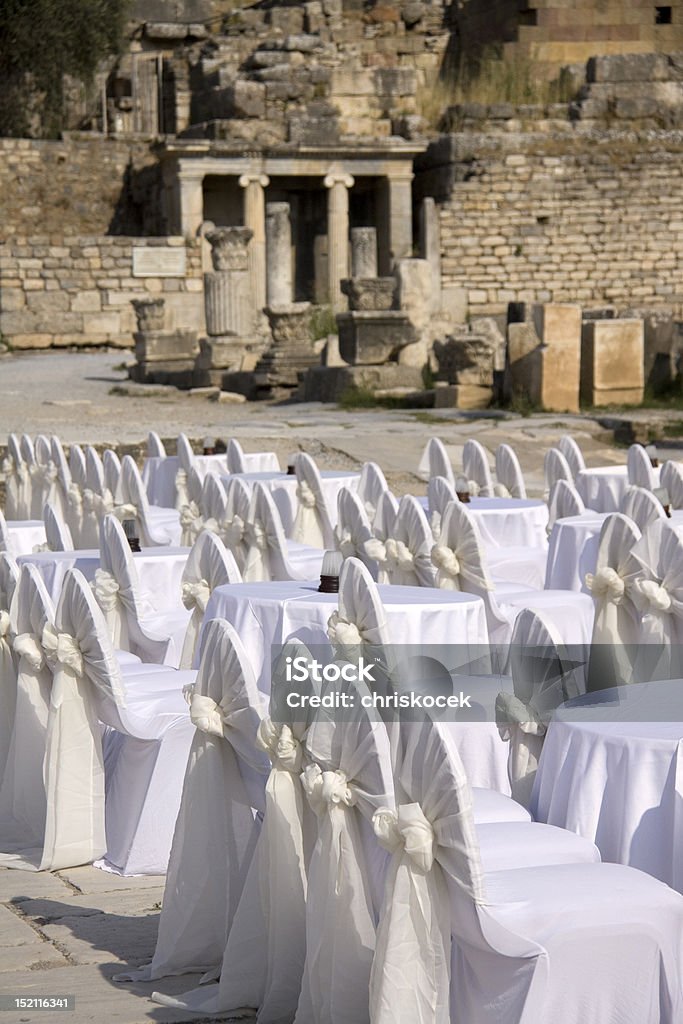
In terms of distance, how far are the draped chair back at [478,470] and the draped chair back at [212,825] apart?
5.05m

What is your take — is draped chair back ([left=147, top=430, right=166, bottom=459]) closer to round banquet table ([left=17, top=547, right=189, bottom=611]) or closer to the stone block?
round banquet table ([left=17, top=547, right=189, bottom=611])

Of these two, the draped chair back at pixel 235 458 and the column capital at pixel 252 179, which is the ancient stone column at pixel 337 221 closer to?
the column capital at pixel 252 179

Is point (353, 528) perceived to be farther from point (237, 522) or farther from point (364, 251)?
point (364, 251)

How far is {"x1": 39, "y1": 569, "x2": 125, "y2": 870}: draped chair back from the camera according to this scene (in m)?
4.78

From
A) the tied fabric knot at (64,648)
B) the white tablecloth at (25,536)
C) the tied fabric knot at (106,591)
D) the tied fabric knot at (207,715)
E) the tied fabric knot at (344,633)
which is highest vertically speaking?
the tied fabric knot at (344,633)

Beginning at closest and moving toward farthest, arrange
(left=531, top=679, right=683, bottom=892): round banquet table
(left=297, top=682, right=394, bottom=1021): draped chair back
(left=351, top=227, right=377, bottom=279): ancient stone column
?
(left=297, top=682, right=394, bottom=1021): draped chair back < (left=531, top=679, right=683, bottom=892): round banquet table < (left=351, top=227, right=377, bottom=279): ancient stone column

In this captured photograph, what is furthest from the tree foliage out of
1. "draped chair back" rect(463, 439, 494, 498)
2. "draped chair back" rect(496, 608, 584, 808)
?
"draped chair back" rect(496, 608, 584, 808)

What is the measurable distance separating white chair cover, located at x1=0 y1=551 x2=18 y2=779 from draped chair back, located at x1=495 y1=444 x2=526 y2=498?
3927mm

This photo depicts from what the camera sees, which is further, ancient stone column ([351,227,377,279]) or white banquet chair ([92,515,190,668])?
ancient stone column ([351,227,377,279])

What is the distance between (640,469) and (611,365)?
26.2 feet

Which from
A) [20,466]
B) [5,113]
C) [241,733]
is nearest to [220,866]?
[241,733]

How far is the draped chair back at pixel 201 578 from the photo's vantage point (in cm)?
579

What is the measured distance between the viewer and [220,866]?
3953mm

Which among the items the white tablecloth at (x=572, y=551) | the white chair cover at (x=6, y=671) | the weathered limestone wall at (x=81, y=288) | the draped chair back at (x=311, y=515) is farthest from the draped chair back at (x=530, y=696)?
the weathered limestone wall at (x=81, y=288)
